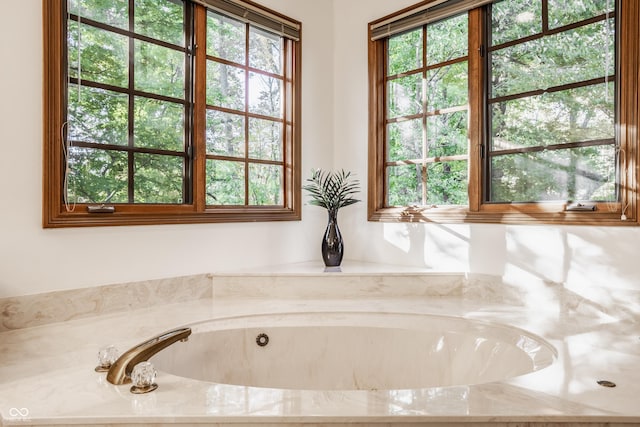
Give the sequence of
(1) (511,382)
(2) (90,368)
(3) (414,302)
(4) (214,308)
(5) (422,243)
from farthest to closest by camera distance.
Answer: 1. (5) (422,243)
2. (3) (414,302)
3. (4) (214,308)
4. (2) (90,368)
5. (1) (511,382)

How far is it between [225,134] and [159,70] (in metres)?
0.49

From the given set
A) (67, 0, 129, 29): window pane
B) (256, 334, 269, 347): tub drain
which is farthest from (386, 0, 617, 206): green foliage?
(67, 0, 129, 29): window pane

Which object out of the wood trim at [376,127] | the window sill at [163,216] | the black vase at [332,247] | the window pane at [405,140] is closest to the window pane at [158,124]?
the window sill at [163,216]

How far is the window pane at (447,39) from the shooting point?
2.49 m

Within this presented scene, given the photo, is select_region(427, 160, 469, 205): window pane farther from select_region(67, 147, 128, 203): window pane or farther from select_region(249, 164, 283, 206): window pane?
select_region(67, 147, 128, 203): window pane

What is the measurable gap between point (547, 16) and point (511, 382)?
1837 millimetres

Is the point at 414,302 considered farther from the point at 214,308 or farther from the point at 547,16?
the point at 547,16

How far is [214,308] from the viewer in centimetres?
211

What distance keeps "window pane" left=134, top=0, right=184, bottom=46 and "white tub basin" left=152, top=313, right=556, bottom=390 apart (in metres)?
1.48

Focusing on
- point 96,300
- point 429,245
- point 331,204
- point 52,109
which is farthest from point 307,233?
point 52,109

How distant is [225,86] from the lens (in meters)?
2.53

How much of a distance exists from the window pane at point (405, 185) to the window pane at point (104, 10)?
1.74 meters

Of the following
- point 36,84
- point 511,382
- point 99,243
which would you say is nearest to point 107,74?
point 36,84

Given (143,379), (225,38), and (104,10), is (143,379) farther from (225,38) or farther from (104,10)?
(225,38)
